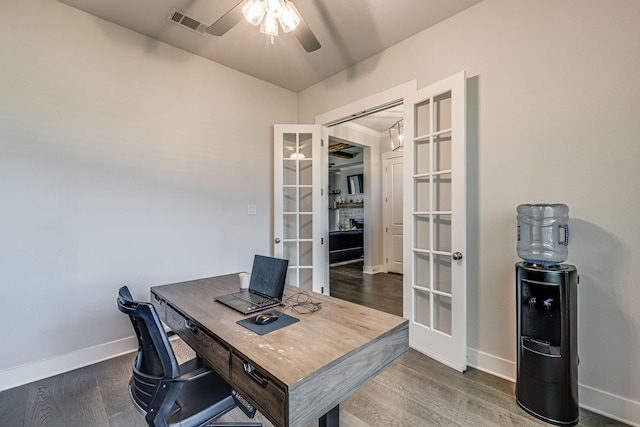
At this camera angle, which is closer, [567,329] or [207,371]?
[207,371]

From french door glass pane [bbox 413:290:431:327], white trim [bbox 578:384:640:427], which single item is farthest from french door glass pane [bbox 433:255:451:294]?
white trim [bbox 578:384:640:427]

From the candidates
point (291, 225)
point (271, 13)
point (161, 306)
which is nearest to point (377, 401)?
point (161, 306)

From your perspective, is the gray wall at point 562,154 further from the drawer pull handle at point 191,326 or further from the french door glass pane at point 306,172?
the drawer pull handle at point 191,326

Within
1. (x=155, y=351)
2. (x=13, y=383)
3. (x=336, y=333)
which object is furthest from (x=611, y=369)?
(x=13, y=383)

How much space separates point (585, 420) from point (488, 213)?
1376mm

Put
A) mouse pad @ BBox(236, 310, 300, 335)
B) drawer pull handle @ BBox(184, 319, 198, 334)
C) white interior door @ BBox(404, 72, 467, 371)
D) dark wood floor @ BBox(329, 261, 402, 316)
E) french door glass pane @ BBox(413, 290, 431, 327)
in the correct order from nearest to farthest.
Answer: mouse pad @ BBox(236, 310, 300, 335), drawer pull handle @ BBox(184, 319, 198, 334), white interior door @ BBox(404, 72, 467, 371), french door glass pane @ BBox(413, 290, 431, 327), dark wood floor @ BBox(329, 261, 402, 316)

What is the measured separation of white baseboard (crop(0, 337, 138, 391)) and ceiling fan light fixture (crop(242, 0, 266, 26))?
2.84 m

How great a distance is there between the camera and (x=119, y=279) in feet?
8.39

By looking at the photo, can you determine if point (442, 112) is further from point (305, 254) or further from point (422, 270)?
point (305, 254)

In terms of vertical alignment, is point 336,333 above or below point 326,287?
above

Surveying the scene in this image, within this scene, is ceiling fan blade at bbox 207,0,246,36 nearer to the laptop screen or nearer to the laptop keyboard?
the laptop screen

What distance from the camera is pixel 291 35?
2.69 m

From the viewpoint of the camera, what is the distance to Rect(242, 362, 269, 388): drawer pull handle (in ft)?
3.04

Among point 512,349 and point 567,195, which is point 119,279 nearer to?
point 512,349
